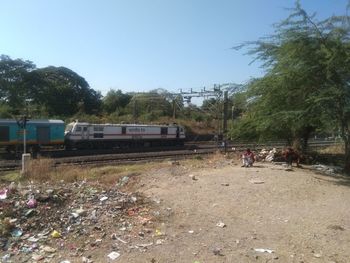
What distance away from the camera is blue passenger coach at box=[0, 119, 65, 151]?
33.9 m

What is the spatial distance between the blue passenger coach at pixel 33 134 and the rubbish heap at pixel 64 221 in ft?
80.5

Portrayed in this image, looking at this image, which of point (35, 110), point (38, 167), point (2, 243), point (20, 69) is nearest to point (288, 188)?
point (2, 243)

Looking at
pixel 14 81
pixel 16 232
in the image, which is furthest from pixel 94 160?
pixel 14 81

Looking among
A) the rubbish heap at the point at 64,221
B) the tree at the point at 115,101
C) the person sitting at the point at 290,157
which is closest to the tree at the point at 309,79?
the person sitting at the point at 290,157

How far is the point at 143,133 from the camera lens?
146 feet

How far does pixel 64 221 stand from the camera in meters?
9.15

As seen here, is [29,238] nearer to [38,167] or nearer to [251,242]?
[251,242]

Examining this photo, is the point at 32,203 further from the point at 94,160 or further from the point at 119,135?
the point at 119,135

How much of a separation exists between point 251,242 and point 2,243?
178 inches

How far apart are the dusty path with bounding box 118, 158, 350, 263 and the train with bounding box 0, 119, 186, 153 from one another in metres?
21.3

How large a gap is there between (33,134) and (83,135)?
4.79 meters

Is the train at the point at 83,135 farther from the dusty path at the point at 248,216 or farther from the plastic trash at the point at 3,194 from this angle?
the plastic trash at the point at 3,194

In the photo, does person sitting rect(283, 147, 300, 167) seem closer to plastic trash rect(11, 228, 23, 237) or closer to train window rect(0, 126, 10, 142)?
plastic trash rect(11, 228, 23, 237)

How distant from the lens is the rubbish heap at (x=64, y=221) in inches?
320
